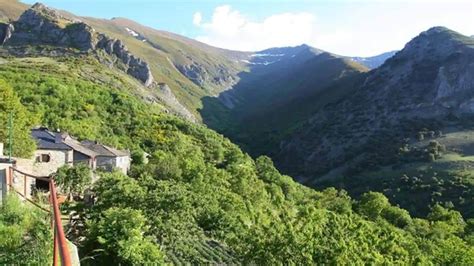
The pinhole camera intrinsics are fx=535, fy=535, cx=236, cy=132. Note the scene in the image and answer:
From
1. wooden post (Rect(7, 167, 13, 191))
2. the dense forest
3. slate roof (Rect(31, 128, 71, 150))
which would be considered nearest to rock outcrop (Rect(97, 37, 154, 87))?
the dense forest

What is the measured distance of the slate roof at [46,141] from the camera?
2019 inches

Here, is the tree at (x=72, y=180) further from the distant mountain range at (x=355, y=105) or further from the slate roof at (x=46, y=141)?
the distant mountain range at (x=355, y=105)

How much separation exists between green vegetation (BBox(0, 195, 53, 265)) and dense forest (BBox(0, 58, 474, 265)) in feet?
Answer: 0.20

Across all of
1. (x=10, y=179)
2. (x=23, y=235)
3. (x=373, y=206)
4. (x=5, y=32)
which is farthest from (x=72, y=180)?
(x=5, y=32)

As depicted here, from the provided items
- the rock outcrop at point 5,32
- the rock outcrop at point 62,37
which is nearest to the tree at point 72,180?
the rock outcrop at point 62,37

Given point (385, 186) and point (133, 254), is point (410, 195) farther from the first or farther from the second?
point (133, 254)

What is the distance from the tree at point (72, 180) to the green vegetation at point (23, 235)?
22.0m

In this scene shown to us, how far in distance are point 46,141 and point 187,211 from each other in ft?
92.5

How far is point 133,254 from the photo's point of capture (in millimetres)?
21141

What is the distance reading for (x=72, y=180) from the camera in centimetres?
4091

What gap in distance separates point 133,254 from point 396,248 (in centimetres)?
3030

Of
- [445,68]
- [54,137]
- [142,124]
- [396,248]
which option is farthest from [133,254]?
[445,68]

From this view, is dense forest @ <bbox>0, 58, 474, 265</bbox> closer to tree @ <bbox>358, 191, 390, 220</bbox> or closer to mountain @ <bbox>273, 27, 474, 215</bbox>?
tree @ <bbox>358, 191, 390, 220</bbox>

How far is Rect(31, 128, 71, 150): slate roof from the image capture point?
168 ft
